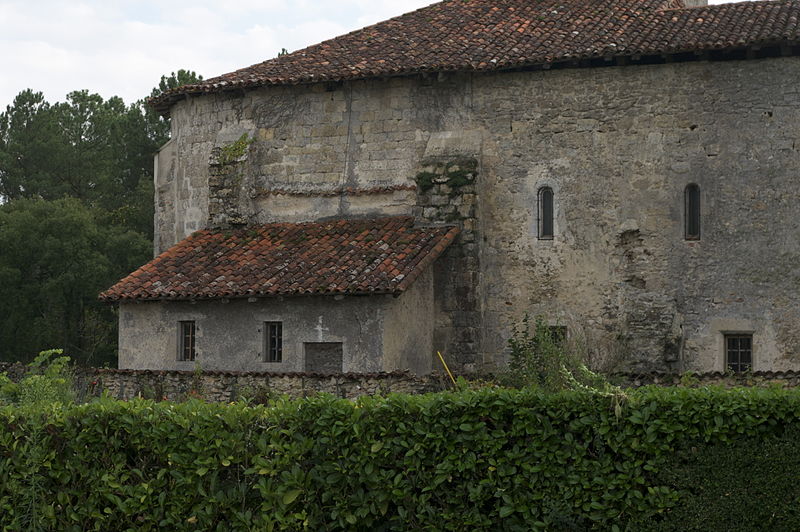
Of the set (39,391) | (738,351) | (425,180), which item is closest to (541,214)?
(425,180)

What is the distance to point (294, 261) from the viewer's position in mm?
24047

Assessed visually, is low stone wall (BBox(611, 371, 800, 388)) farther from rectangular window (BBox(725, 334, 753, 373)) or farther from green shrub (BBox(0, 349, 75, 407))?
green shrub (BBox(0, 349, 75, 407))

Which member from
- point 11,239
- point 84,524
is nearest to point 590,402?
point 84,524

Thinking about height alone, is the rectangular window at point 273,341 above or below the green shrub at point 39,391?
above

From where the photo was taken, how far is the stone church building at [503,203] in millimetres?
22797

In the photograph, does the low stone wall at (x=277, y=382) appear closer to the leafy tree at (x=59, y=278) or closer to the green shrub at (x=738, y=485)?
the green shrub at (x=738, y=485)

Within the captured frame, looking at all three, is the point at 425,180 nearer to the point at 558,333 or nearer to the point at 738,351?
the point at 558,333

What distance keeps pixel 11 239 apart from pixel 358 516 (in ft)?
114

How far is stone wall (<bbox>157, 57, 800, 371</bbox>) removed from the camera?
22.8 metres

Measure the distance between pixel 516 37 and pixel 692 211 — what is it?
5461 mm

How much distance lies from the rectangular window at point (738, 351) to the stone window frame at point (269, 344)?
888 cm

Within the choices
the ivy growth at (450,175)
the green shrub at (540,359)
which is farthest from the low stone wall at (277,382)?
the ivy growth at (450,175)

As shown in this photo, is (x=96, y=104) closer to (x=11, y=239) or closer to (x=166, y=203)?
(x=11, y=239)

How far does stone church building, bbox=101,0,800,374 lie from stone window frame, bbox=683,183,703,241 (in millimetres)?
56
